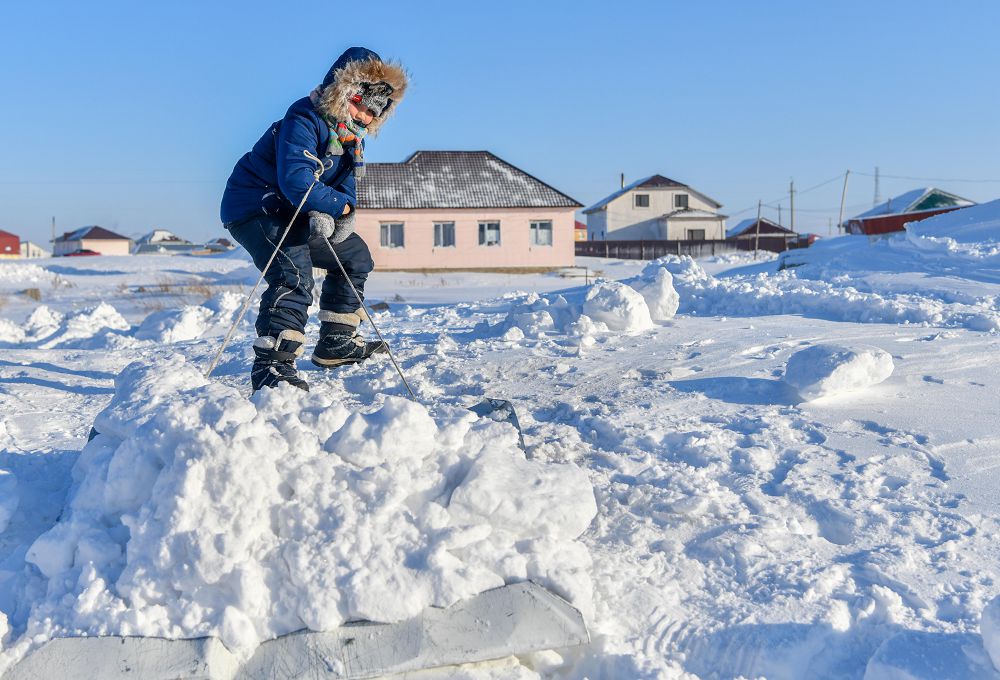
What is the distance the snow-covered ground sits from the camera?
2.07 meters

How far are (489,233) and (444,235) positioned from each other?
1.48m

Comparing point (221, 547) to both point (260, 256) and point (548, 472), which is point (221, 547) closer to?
point (548, 472)

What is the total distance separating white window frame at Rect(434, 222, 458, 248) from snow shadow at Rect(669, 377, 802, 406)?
80.3 ft

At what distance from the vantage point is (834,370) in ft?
11.7

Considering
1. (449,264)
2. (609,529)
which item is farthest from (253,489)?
(449,264)

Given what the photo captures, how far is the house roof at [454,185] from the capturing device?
91.0 feet

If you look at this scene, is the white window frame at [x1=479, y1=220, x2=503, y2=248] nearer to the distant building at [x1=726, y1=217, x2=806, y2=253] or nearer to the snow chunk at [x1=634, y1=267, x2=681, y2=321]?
the distant building at [x1=726, y1=217, x2=806, y2=253]

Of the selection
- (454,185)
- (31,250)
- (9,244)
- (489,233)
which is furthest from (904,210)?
(31,250)

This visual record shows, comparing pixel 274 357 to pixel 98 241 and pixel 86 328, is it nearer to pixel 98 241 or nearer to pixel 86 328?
pixel 86 328

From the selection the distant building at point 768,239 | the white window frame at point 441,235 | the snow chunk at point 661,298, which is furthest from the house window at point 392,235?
the snow chunk at point 661,298

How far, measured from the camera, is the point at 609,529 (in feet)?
8.91

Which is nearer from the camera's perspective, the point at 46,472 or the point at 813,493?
the point at 813,493

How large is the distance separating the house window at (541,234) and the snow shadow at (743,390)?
974 inches

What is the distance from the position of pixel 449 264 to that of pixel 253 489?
86.6ft
